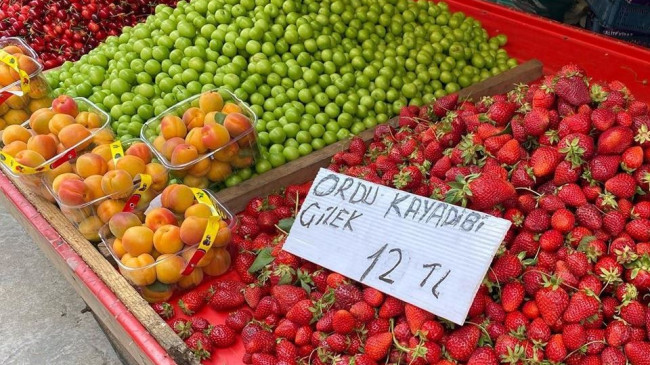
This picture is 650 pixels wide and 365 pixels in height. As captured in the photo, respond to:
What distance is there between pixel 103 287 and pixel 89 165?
0.47 meters

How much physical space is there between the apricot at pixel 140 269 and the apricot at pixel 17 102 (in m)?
1.21

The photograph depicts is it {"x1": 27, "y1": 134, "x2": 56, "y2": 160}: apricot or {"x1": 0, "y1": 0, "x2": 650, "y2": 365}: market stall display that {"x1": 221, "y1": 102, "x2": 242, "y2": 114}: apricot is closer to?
{"x1": 0, "y1": 0, "x2": 650, "y2": 365}: market stall display

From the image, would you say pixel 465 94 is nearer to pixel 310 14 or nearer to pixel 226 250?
pixel 310 14

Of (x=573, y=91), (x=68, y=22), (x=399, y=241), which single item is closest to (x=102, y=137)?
(x=399, y=241)

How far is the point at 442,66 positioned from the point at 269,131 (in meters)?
1.02

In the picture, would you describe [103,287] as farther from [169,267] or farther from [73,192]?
[73,192]

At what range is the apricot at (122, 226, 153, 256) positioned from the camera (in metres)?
1.79

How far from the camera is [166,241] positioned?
1.78 m

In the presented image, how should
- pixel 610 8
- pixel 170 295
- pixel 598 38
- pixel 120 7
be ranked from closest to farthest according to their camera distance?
pixel 170 295
pixel 598 38
pixel 610 8
pixel 120 7

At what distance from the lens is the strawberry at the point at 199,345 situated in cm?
166

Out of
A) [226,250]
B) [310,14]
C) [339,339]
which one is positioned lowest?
[226,250]

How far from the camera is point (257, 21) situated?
9.10 ft

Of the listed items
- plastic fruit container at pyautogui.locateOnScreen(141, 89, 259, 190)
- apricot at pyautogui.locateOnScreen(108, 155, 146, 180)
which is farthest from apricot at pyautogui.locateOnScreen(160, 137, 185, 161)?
apricot at pyautogui.locateOnScreen(108, 155, 146, 180)

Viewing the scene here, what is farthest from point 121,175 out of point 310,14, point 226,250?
point 310,14
